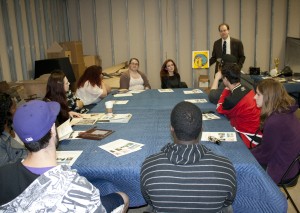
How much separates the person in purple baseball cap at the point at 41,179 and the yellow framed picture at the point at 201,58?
566 cm

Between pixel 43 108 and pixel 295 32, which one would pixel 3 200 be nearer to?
pixel 43 108

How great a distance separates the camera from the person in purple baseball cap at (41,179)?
3.62ft

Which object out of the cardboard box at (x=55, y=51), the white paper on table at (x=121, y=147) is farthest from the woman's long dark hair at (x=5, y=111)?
the cardboard box at (x=55, y=51)

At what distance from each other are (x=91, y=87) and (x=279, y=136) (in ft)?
9.05

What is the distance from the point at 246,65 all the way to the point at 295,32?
125 cm

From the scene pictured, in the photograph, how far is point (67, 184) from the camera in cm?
113

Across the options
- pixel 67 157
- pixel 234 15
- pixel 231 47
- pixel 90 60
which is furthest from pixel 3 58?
pixel 234 15

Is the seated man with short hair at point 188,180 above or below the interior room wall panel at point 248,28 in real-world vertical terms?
below

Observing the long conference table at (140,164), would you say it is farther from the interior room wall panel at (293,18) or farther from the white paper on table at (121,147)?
the interior room wall panel at (293,18)

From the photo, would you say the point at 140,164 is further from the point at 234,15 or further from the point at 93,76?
the point at 234,15

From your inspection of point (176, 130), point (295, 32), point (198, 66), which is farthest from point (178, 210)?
point (295, 32)

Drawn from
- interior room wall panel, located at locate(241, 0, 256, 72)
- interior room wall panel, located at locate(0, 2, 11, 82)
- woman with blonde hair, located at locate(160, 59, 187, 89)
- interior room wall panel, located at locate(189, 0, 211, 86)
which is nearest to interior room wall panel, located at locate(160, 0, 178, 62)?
interior room wall panel, located at locate(189, 0, 211, 86)

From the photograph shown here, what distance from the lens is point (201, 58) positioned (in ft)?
22.1

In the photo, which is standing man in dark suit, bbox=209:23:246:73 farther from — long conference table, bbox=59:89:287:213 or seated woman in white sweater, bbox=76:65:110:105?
long conference table, bbox=59:89:287:213
